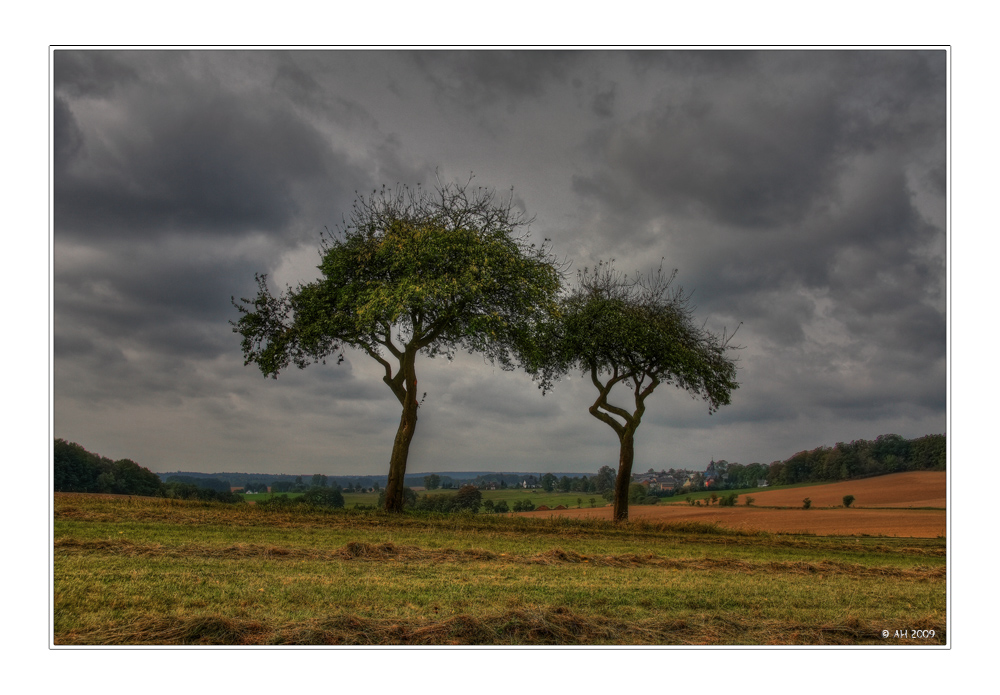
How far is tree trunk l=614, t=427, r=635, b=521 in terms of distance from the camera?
26359 mm

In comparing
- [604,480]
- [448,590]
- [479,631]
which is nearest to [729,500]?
[604,480]

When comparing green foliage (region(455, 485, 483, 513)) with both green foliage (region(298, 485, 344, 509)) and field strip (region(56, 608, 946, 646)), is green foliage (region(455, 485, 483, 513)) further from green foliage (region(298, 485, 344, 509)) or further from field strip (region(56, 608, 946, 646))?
field strip (region(56, 608, 946, 646))

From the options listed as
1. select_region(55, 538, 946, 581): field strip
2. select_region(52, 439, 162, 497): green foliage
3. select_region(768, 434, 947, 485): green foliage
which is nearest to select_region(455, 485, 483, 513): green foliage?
select_region(55, 538, 946, 581): field strip

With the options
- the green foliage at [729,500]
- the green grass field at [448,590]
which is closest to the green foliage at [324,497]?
the green grass field at [448,590]

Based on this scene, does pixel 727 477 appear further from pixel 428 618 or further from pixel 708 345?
pixel 428 618

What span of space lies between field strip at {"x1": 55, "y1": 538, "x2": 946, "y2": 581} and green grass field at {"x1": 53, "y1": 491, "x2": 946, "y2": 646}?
0.18 ft

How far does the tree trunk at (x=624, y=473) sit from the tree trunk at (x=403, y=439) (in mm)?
9929

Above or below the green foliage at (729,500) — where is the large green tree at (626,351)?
above

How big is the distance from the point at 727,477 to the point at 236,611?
82.4 ft

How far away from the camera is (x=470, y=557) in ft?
42.2

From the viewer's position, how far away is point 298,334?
79.0 ft

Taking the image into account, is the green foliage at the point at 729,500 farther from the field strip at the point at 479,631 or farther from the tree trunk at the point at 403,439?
the field strip at the point at 479,631

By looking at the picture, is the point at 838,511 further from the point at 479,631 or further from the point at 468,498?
the point at 479,631

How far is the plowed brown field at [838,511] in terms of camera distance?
23.0 meters
